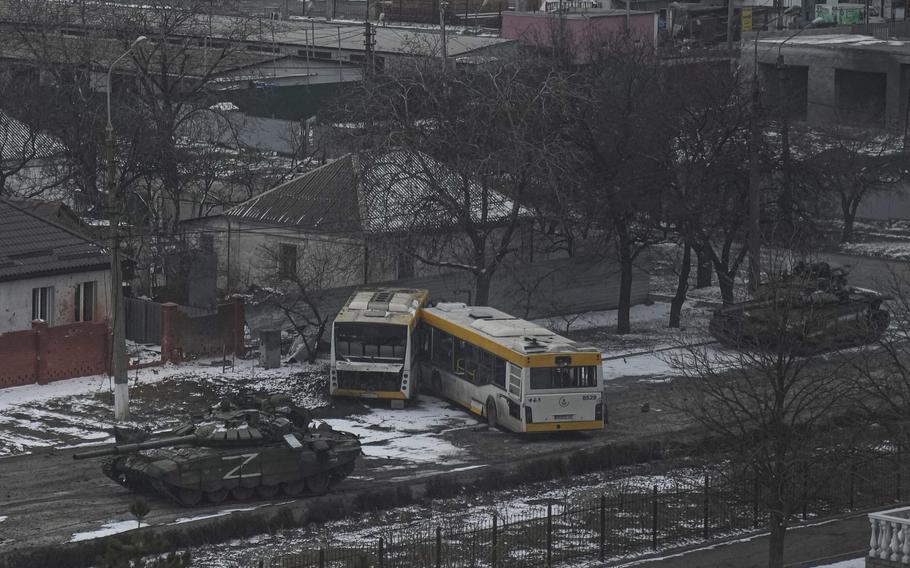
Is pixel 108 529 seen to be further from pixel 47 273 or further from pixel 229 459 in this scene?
pixel 47 273

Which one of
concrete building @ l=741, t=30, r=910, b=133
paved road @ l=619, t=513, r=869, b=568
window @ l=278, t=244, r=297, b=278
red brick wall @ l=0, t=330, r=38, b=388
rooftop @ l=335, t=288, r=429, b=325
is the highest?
concrete building @ l=741, t=30, r=910, b=133

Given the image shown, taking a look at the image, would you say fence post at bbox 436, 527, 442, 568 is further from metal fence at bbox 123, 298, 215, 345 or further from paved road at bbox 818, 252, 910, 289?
paved road at bbox 818, 252, 910, 289

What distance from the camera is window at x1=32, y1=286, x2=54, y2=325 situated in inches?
1575

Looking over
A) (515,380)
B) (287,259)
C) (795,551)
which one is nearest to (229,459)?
(515,380)

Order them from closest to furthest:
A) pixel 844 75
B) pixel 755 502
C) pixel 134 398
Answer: pixel 755 502, pixel 134 398, pixel 844 75

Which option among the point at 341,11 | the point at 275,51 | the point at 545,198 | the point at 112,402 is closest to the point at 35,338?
the point at 112,402

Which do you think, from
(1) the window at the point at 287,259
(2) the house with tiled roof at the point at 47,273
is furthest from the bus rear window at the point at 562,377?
(2) the house with tiled roof at the point at 47,273

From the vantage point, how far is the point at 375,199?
44.5m

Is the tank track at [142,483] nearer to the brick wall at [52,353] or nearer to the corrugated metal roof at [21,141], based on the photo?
the brick wall at [52,353]

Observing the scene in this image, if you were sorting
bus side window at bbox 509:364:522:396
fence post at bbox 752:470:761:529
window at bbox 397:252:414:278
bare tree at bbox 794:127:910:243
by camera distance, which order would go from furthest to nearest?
bare tree at bbox 794:127:910:243
window at bbox 397:252:414:278
bus side window at bbox 509:364:522:396
fence post at bbox 752:470:761:529

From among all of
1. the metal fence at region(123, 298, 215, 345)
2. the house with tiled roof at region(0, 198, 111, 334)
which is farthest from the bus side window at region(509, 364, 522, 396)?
the house with tiled roof at region(0, 198, 111, 334)

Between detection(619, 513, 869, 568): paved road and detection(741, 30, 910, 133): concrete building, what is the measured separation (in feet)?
157

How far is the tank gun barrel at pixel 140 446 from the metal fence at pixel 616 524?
4087 millimetres

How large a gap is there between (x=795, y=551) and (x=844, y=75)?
55756 mm
